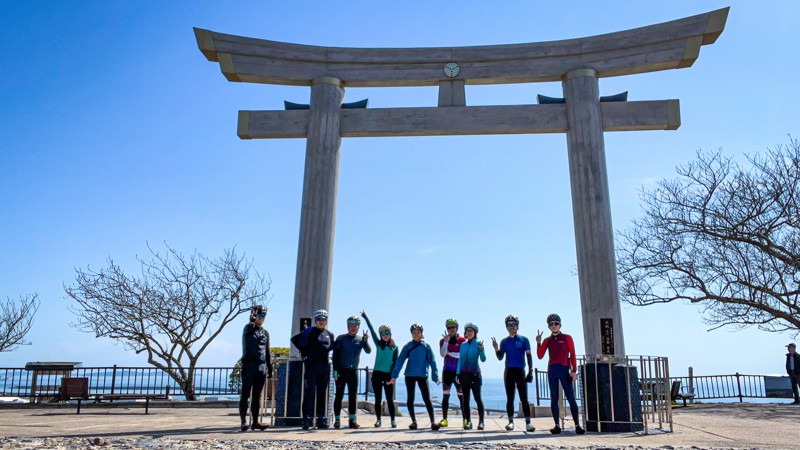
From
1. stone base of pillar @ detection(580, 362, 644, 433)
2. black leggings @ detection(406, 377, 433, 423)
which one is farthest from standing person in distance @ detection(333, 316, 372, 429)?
stone base of pillar @ detection(580, 362, 644, 433)

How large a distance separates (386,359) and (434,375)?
0.70 metres

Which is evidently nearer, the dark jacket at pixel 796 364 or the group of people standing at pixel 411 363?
the group of people standing at pixel 411 363

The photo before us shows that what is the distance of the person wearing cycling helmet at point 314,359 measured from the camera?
7988 millimetres

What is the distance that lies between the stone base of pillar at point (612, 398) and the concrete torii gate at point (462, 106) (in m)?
0.96

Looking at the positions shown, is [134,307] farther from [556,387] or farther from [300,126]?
[556,387]

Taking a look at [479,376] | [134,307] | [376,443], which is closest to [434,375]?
[479,376]

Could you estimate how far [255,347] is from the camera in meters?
7.84

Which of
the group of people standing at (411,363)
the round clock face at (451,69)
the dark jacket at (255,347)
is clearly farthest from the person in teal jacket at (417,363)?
the round clock face at (451,69)

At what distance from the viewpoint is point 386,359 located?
8.44 metres

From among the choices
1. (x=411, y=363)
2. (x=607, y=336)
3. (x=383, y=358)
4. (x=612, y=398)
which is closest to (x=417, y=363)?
(x=411, y=363)

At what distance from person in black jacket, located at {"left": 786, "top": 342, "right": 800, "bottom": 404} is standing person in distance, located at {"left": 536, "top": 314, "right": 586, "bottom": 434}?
35.8 ft

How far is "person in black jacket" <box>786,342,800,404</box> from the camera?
15773 millimetres

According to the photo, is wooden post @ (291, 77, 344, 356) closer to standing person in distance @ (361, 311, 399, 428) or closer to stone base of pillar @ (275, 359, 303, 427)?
stone base of pillar @ (275, 359, 303, 427)

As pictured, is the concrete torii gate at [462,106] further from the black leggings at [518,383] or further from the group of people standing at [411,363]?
the black leggings at [518,383]
